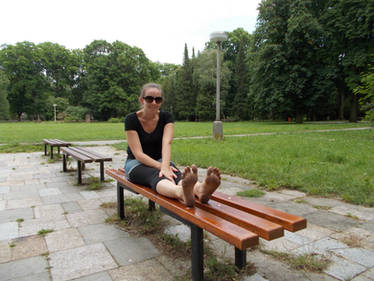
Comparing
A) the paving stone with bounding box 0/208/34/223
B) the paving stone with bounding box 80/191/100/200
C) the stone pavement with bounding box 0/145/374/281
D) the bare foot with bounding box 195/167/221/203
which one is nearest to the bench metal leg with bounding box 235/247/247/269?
the stone pavement with bounding box 0/145/374/281

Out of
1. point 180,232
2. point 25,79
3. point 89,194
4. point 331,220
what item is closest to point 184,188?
point 180,232

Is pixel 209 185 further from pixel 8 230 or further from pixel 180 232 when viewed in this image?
pixel 8 230

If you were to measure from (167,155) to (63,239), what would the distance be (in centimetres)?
124

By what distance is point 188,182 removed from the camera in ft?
6.13

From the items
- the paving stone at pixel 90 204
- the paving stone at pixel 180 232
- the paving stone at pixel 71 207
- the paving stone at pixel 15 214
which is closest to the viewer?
the paving stone at pixel 180 232

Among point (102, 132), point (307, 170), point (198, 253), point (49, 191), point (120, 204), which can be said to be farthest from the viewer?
point (102, 132)

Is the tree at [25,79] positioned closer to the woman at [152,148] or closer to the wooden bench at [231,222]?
the woman at [152,148]

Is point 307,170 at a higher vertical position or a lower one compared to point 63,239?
higher

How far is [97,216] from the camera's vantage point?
3201 millimetres

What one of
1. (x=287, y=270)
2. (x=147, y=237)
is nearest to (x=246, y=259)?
(x=287, y=270)

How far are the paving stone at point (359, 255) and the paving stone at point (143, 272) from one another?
135 centimetres

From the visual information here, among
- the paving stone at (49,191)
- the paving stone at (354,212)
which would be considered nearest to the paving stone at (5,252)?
the paving stone at (49,191)

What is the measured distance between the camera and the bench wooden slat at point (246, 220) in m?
1.53

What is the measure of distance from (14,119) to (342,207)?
6286 centimetres
